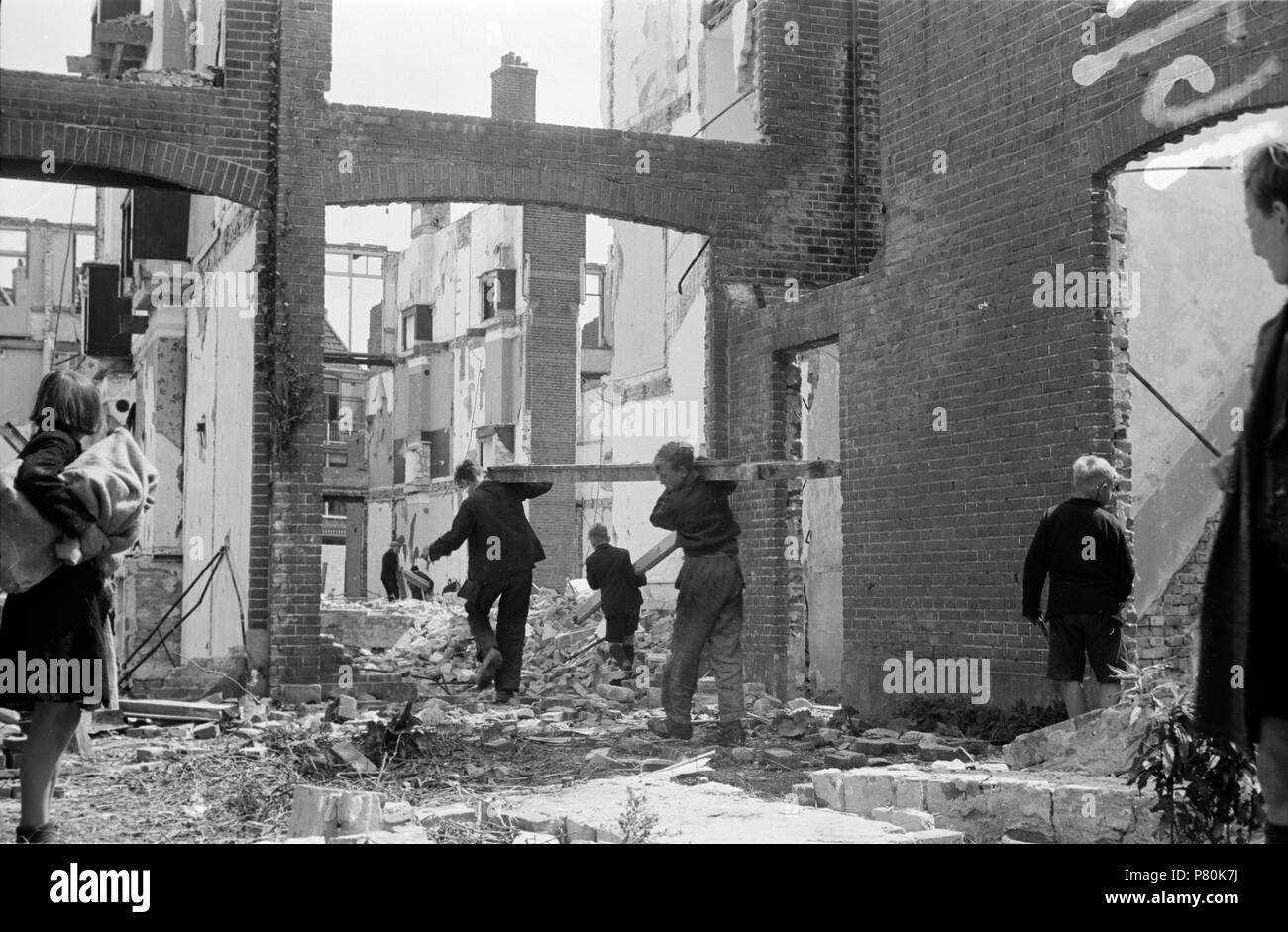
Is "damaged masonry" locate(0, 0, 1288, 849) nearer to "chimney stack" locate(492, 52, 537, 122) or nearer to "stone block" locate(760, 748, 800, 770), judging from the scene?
"stone block" locate(760, 748, 800, 770)

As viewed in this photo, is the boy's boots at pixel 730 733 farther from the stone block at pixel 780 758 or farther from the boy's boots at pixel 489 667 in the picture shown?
the boy's boots at pixel 489 667

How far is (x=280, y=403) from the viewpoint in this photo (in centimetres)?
1259

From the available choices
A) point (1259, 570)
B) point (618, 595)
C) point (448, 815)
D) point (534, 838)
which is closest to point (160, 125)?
point (618, 595)

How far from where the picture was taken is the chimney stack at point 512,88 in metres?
30.8

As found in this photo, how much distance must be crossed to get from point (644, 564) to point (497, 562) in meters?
5.18

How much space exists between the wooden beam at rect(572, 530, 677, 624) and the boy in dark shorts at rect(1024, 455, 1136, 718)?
7405 millimetres

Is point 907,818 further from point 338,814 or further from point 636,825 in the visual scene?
point 338,814

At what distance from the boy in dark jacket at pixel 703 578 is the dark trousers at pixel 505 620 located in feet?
8.72

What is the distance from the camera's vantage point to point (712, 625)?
31.2 feet

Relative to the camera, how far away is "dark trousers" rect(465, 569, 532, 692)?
1200cm

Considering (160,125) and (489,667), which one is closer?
(489,667)
